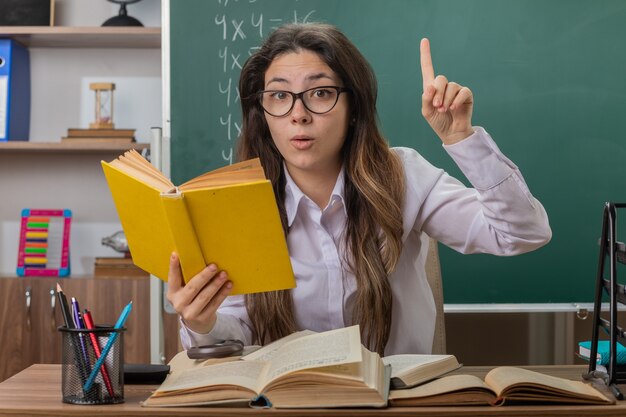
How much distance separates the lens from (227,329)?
152cm

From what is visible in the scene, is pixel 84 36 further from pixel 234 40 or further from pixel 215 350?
pixel 215 350

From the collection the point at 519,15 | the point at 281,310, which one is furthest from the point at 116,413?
the point at 519,15

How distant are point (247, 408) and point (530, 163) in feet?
5.93

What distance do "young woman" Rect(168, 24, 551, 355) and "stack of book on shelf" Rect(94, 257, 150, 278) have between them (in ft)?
4.33

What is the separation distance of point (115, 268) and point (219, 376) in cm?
194

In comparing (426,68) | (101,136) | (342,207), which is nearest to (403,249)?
(342,207)

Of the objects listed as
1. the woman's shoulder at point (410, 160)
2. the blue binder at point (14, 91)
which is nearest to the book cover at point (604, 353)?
the woman's shoulder at point (410, 160)

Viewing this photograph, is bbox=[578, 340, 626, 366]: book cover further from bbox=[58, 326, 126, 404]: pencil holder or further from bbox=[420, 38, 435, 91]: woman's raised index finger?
bbox=[58, 326, 126, 404]: pencil holder

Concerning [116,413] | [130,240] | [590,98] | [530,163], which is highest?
[590,98]

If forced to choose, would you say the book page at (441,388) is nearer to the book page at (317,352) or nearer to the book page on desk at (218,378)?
the book page at (317,352)

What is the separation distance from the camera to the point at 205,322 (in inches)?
55.1

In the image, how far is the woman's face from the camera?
159cm

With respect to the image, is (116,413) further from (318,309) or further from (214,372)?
(318,309)

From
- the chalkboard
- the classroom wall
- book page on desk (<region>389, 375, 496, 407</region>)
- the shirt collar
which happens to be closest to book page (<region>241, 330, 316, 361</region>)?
book page on desk (<region>389, 375, 496, 407</region>)
